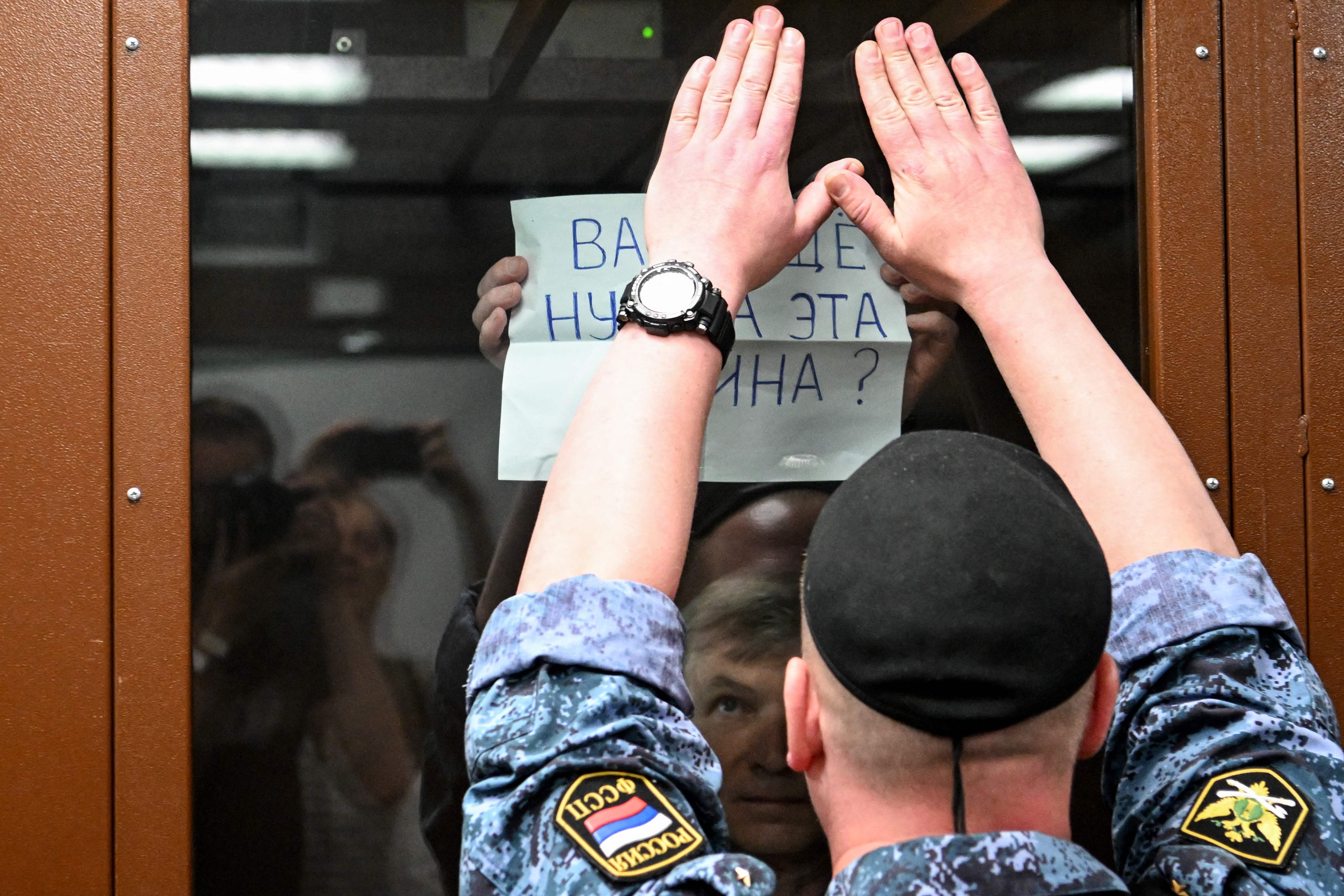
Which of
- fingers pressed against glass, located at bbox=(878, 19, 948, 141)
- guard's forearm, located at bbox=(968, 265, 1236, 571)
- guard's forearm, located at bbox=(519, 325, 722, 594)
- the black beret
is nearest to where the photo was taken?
the black beret

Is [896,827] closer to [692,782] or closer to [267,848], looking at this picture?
[692,782]

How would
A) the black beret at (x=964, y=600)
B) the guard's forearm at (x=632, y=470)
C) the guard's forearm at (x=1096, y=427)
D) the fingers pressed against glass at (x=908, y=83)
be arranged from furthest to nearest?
the fingers pressed against glass at (x=908, y=83) → the guard's forearm at (x=1096, y=427) → the guard's forearm at (x=632, y=470) → the black beret at (x=964, y=600)

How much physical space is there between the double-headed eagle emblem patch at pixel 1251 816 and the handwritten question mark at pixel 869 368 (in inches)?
22.3

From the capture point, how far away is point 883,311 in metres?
1.32

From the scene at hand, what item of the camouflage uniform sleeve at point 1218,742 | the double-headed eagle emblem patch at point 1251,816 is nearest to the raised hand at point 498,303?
the camouflage uniform sleeve at point 1218,742

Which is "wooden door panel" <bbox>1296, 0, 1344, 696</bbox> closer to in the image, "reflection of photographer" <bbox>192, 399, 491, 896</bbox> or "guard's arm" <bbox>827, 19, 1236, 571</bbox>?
"guard's arm" <bbox>827, 19, 1236, 571</bbox>

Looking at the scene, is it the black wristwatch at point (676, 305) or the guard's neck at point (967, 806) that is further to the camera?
the black wristwatch at point (676, 305)

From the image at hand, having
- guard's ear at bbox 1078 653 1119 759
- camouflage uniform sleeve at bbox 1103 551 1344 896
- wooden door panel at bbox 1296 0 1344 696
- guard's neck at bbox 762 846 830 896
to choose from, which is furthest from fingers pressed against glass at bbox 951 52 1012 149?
guard's neck at bbox 762 846 830 896

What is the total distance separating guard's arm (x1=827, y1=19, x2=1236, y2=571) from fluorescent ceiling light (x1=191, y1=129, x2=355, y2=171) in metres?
0.58

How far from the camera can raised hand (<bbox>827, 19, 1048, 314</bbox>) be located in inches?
48.4

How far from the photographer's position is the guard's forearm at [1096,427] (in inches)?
44.7

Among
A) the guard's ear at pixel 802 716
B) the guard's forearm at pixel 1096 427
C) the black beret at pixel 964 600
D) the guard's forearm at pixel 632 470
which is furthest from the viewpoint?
the guard's forearm at pixel 1096 427

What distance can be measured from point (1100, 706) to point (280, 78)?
1.09 metres

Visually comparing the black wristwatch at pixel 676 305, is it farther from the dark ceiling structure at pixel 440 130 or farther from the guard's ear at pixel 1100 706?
the guard's ear at pixel 1100 706
